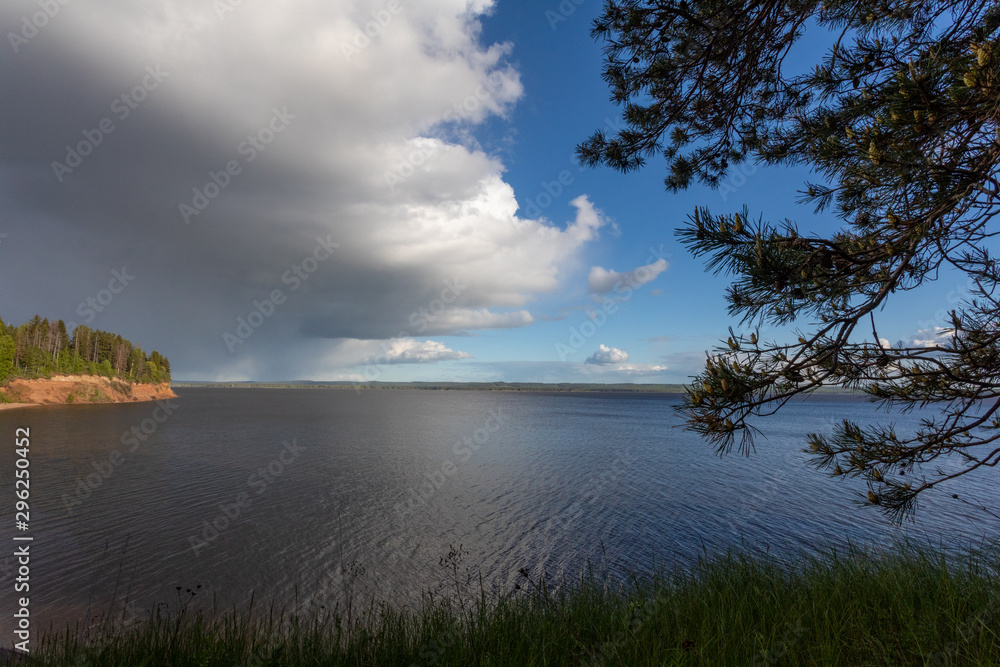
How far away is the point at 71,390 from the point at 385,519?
325 ft

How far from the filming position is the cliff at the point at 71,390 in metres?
70.1

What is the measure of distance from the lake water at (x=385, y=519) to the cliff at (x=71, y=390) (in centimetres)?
5846

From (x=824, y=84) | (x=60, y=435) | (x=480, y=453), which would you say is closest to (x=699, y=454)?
(x=480, y=453)

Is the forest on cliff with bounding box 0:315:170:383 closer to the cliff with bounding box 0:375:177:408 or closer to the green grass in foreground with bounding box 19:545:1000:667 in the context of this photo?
the cliff with bounding box 0:375:177:408

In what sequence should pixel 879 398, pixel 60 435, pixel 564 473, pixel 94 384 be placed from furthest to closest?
pixel 94 384 < pixel 60 435 < pixel 564 473 < pixel 879 398

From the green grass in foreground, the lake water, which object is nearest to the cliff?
the lake water

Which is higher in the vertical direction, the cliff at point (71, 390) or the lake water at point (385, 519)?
the cliff at point (71, 390)

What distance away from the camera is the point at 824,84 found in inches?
201

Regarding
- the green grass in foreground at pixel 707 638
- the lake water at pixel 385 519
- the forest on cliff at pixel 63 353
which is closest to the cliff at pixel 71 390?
the forest on cliff at pixel 63 353

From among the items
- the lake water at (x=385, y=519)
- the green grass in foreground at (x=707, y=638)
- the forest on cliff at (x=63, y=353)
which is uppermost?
the forest on cliff at (x=63, y=353)

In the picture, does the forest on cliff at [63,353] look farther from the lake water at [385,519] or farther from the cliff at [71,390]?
the lake water at [385,519]

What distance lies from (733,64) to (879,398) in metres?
4.48

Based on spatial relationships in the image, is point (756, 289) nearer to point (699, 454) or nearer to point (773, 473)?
point (773, 473)

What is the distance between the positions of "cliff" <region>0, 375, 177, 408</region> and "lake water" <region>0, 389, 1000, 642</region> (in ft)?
192
